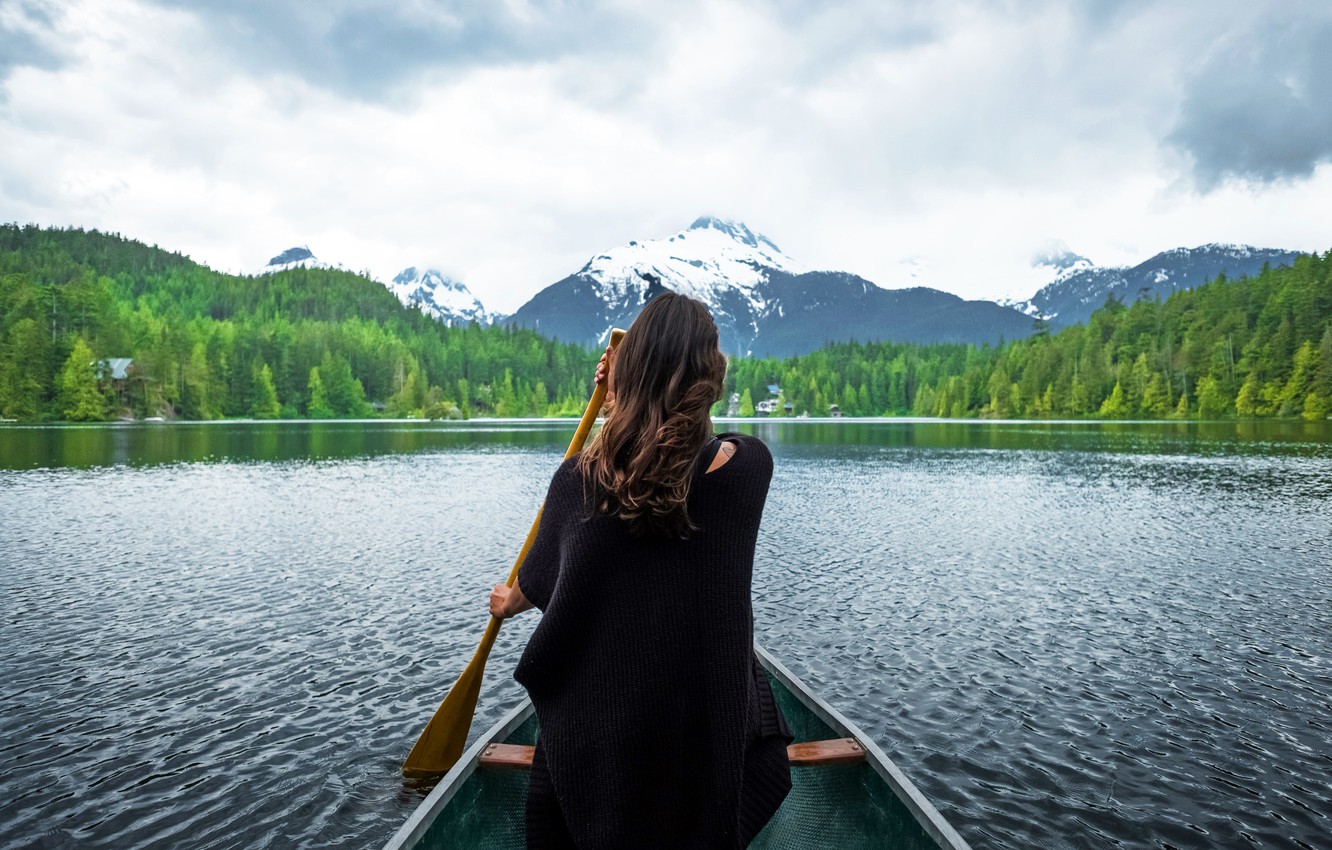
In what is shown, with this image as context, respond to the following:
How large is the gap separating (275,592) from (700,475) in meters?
16.9

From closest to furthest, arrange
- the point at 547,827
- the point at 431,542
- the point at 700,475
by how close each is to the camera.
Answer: the point at 700,475
the point at 547,827
the point at 431,542

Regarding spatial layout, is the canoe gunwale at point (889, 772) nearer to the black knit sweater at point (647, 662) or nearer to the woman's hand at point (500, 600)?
the black knit sweater at point (647, 662)

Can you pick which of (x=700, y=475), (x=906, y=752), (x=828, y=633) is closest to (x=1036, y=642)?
(x=828, y=633)

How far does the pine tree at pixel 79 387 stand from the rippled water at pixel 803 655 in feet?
294

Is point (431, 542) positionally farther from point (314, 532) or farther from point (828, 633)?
point (828, 633)

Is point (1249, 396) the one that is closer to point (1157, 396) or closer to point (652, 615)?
point (1157, 396)

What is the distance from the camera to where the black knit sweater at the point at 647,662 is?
3.02 meters

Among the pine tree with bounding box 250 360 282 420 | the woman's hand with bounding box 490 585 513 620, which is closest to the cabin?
the pine tree with bounding box 250 360 282 420

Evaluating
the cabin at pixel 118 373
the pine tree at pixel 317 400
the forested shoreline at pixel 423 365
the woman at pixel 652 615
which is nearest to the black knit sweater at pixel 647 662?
the woman at pixel 652 615

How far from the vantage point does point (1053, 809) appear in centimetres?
827

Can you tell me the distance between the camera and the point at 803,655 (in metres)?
13.4

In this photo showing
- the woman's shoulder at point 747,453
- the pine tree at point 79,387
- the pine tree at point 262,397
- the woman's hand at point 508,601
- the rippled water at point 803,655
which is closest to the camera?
the woman's shoulder at point 747,453

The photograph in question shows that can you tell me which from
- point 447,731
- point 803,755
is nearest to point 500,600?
point 803,755

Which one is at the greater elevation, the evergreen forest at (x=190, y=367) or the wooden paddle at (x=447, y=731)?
the evergreen forest at (x=190, y=367)
